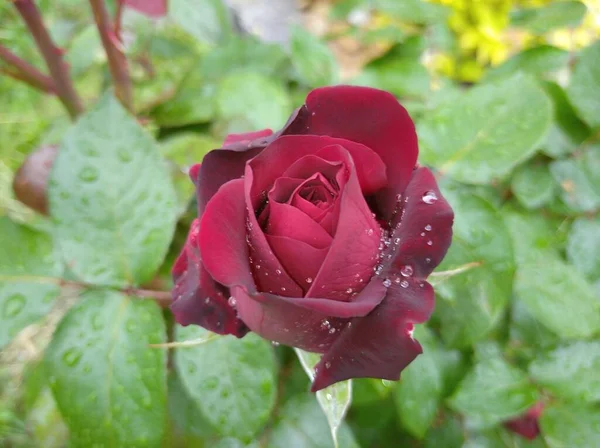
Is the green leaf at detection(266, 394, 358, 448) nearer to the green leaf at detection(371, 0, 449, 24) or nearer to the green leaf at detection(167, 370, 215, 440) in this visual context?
the green leaf at detection(167, 370, 215, 440)

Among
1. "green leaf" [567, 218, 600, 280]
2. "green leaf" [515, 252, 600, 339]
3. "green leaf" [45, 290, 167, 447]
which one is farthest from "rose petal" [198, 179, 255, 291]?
"green leaf" [567, 218, 600, 280]

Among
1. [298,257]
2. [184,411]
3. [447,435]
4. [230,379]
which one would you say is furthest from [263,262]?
[447,435]

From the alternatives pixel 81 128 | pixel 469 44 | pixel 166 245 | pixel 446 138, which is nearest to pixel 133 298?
pixel 166 245

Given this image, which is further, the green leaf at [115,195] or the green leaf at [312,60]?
the green leaf at [312,60]

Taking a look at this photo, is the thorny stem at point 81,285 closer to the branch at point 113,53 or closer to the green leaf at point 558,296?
the branch at point 113,53

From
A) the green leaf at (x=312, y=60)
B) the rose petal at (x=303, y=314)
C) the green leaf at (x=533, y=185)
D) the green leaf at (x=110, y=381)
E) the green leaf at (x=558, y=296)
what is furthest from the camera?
the green leaf at (x=312, y=60)

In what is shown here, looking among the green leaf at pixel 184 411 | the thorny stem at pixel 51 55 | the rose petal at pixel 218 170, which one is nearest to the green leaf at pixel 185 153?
the thorny stem at pixel 51 55
